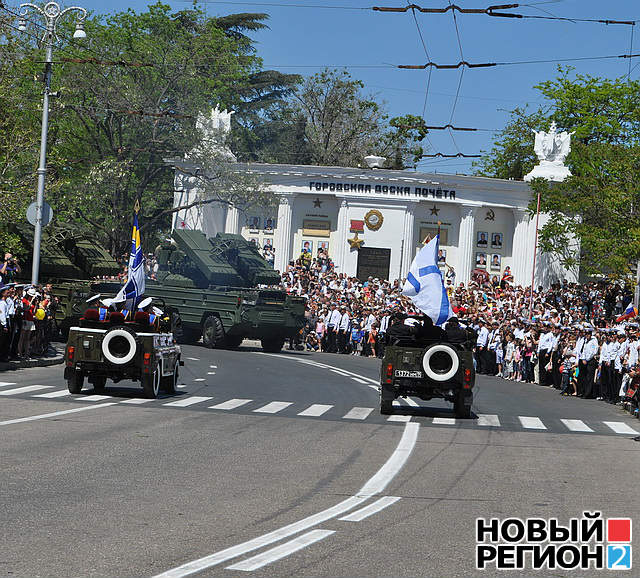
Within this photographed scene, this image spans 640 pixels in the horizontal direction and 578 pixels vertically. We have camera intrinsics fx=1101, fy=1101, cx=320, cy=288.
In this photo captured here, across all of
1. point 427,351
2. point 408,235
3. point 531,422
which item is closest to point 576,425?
point 531,422

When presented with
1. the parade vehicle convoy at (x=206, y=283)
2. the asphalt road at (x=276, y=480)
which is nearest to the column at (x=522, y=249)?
the parade vehicle convoy at (x=206, y=283)

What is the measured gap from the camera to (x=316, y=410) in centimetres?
2033

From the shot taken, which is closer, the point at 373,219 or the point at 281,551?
the point at 281,551

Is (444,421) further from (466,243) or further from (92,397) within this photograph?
(466,243)

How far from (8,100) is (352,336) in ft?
58.6

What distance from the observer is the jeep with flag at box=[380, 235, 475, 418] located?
1938 centimetres

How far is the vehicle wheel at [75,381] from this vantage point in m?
20.5

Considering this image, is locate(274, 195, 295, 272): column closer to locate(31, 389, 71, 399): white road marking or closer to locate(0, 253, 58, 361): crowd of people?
locate(0, 253, 58, 361): crowd of people

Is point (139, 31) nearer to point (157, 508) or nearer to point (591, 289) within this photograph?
point (591, 289)

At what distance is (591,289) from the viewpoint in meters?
50.3

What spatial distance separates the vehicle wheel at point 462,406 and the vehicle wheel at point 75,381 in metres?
6.99

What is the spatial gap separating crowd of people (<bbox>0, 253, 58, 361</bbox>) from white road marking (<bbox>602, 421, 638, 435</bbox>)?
13613 mm

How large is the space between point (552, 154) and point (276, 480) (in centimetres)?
4917

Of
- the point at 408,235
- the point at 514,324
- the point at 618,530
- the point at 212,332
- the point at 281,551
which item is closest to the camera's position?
the point at 281,551
